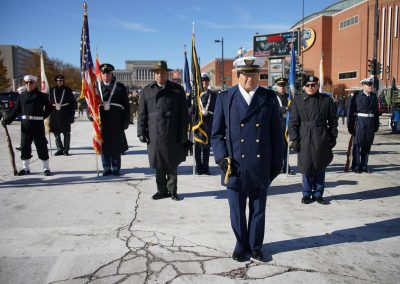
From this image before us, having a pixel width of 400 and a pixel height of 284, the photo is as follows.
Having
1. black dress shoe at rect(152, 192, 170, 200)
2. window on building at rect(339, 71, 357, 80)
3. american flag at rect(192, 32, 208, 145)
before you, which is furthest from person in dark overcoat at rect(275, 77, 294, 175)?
window on building at rect(339, 71, 357, 80)

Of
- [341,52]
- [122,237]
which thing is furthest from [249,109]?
[341,52]

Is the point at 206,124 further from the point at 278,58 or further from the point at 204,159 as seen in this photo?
the point at 278,58

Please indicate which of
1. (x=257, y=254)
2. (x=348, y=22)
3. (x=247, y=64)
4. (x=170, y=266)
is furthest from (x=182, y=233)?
(x=348, y=22)

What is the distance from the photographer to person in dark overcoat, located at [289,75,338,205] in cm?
554

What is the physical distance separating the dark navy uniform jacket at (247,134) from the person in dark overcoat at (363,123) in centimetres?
500

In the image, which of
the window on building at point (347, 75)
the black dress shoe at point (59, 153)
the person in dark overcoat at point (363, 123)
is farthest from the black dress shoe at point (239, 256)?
the window on building at point (347, 75)

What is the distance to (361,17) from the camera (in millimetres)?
52781

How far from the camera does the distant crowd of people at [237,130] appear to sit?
349cm

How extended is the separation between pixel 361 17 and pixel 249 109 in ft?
191

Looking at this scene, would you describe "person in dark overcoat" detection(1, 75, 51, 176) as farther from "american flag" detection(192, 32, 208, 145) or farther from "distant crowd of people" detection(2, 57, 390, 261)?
"american flag" detection(192, 32, 208, 145)

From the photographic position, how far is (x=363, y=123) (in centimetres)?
773

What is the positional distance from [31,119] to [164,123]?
3510 millimetres

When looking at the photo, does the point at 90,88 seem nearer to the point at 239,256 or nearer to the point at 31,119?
the point at 31,119

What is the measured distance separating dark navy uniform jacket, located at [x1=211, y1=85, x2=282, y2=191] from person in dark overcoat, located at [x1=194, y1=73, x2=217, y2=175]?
12.5ft
